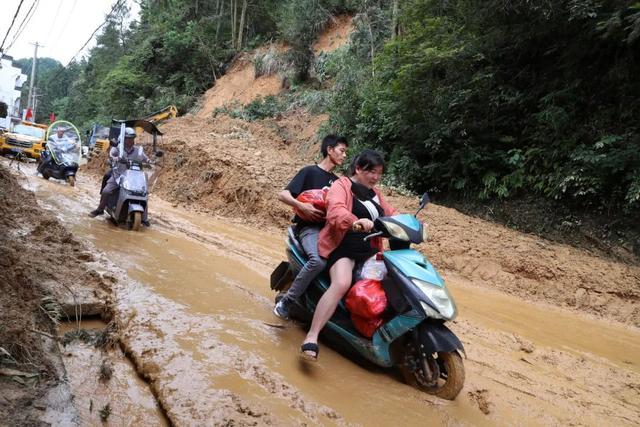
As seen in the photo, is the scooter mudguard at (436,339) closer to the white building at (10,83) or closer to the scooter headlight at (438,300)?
the scooter headlight at (438,300)

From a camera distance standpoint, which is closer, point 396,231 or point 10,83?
point 396,231

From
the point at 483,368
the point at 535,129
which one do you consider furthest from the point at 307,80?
the point at 483,368

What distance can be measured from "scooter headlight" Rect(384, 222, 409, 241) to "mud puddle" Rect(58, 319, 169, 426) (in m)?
1.91

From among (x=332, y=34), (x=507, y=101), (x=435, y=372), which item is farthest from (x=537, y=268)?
(x=332, y=34)

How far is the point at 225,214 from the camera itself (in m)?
12.4

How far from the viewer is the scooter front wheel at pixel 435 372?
10.8ft

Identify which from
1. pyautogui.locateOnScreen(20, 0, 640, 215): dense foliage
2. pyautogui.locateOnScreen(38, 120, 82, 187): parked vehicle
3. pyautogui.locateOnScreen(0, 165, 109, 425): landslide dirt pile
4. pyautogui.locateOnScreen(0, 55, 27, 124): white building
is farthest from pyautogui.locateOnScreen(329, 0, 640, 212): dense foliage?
pyautogui.locateOnScreen(0, 55, 27, 124): white building

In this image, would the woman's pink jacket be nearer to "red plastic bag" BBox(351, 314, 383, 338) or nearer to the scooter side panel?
the scooter side panel

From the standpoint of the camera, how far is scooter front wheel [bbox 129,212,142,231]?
818 centimetres

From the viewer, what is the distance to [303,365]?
3662 mm

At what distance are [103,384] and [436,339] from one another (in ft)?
7.01

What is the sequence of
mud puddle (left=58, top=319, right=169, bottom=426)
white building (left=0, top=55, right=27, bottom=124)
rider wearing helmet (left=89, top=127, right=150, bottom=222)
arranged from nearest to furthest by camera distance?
1. mud puddle (left=58, top=319, right=169, bottom=426)
2. rider wearing helmet (left=89, top=127, right=150, bottom=222)
3. white building (left=0, top=55, right=27, bottom=124)

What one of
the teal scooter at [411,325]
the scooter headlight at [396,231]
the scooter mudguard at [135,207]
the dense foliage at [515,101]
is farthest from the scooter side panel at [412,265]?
the dense foliage at [515,101]

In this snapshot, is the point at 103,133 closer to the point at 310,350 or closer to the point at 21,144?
the point at 21,144
